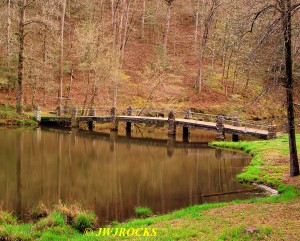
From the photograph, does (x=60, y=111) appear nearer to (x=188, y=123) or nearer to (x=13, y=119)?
(x=13, y=119)

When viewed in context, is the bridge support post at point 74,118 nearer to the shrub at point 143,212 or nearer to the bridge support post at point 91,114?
the bridge support post at point 91,114

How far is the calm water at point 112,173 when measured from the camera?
13070 millimetres

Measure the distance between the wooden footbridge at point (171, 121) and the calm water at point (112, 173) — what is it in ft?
8.37

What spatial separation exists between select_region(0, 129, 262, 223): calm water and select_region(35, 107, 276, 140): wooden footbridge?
8.37 ft

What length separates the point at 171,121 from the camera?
30.6m

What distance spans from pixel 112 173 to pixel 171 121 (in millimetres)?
13830

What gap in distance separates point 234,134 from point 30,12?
30267mm

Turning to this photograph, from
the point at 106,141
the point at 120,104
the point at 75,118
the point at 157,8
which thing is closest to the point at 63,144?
the point at 106,141

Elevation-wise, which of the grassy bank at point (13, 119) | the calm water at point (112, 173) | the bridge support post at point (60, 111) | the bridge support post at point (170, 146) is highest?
the bridge support post at point (60, 111)

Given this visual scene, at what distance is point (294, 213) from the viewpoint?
9.95 m

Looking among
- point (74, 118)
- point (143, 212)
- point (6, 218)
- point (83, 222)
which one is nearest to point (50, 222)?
point (83, 222)

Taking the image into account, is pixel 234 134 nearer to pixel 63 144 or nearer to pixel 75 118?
pixel 63 144

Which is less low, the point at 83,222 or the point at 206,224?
the point at 206,224

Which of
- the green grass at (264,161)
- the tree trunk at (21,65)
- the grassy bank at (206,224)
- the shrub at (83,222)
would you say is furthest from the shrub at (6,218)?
the tree trunk at (21,65)
